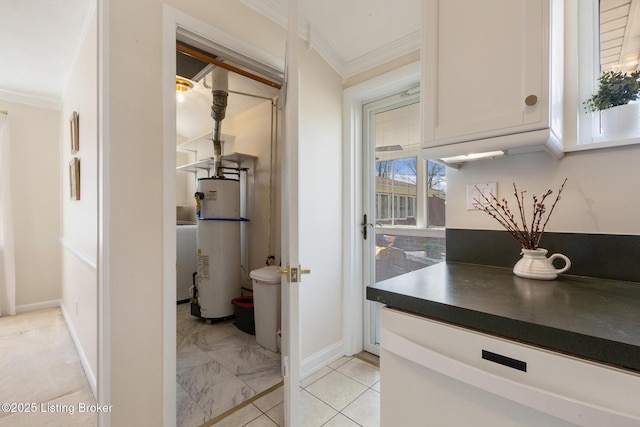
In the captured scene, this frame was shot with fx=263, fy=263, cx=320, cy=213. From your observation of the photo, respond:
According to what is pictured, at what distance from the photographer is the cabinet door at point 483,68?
0.90 meters

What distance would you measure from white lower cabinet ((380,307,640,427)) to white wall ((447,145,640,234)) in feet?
2.53

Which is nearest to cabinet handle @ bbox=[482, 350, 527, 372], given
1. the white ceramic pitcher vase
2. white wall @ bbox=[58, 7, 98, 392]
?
the white ceramic pitcher vase

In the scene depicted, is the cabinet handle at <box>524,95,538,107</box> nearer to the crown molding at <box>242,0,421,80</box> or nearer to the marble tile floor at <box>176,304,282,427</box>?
the crown molding at <box>242,0,421,80</box>

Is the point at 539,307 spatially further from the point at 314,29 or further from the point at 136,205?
the point at 314,29

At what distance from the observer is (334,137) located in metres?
2.18

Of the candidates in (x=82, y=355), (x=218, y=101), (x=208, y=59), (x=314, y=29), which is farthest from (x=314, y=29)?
(x=82, y=355)

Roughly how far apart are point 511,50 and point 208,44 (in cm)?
144

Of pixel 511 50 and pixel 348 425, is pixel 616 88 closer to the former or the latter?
pixel 511 50

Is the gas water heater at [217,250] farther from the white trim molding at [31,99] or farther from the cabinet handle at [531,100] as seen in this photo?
the cabinet handle at [531,100]

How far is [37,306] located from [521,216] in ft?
16.1

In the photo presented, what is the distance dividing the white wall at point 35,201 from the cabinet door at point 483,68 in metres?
4.30

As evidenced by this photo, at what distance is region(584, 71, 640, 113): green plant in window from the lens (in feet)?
3.27

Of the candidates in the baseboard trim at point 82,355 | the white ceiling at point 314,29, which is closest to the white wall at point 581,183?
the white ceiling at point 314,29

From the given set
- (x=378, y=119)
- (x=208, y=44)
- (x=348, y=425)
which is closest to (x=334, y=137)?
(x=378, y=119)
